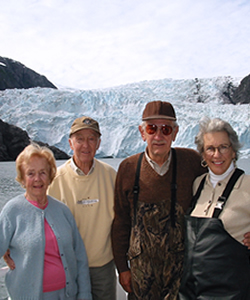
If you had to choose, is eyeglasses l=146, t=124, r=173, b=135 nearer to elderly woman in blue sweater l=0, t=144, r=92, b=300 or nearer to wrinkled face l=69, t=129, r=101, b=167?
wrinkled face l=69, t=129, r=101, b=167

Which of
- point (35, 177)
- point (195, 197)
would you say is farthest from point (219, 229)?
point (35, 177)

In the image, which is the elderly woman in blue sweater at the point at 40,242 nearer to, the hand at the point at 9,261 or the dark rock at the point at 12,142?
the hand at the point at 9,261

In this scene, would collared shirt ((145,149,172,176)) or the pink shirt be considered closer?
the pink shirt

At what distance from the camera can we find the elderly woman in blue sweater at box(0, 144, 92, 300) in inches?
46.9

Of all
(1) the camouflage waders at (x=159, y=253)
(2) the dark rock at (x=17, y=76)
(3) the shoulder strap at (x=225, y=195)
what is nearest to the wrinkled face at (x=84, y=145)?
(1) the camouflage waders at (x=159, y=253)

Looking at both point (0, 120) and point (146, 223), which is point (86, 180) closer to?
point (146, 223)

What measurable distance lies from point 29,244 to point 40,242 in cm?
5

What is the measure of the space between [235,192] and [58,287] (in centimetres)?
93

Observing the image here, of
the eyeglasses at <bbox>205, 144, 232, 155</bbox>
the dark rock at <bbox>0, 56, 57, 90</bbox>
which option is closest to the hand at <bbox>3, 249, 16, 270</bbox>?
the eyeglasses at <bbox>205, 144, 232, 155</bbox>

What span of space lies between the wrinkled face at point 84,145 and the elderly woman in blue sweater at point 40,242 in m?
0.25

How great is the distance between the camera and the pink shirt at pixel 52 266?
1.22 meters

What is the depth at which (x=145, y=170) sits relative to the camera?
1.42 meters

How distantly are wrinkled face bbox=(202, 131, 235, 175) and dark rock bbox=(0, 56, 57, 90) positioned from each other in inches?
1317

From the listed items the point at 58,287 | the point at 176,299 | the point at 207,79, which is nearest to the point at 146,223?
the point at 176,299
